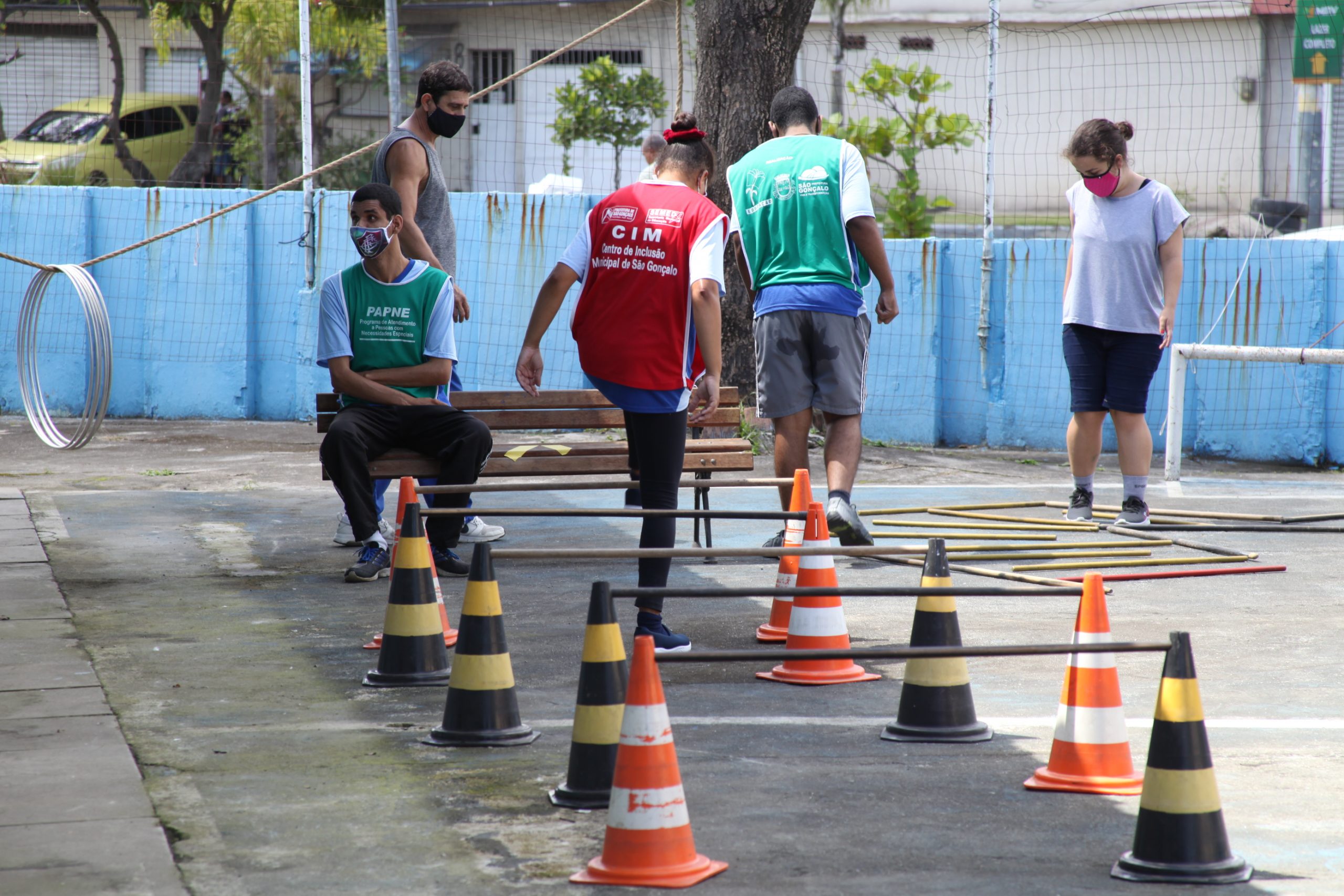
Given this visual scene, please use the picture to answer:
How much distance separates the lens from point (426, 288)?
6.40 meters

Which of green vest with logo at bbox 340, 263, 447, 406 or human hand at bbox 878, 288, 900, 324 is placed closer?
green vest with logo at bbox 340, 263, 447, 406

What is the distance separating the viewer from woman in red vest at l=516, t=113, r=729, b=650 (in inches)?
201

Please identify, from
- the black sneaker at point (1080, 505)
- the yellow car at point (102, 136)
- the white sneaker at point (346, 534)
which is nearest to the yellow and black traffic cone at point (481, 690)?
the white sneaker at point (346, 534)

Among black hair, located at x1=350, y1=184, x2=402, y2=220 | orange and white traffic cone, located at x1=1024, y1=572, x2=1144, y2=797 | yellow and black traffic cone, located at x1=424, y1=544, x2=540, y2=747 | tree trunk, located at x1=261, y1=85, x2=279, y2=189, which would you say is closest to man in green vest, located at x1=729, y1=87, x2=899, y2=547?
black hair, located at x1=350, y1=184, x2=402, y2=220

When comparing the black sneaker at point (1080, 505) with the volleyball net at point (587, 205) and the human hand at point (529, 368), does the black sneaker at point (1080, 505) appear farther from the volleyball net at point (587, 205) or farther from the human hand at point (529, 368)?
the human hand at point (529, 368)

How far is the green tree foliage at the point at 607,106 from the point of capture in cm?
2262

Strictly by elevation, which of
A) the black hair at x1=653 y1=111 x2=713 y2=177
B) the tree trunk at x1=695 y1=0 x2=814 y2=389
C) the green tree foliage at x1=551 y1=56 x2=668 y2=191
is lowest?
the black hair at x1=653 y1=111 x2=713 y2=177

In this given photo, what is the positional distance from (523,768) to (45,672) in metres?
1.86

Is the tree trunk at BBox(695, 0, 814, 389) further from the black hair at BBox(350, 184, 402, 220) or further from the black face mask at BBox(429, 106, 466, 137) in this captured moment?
the black hair at BBox(350, 184, 402, 220)

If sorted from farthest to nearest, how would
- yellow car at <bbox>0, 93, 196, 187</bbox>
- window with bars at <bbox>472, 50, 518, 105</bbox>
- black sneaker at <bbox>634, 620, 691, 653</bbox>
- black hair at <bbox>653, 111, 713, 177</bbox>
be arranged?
1. window with bars at <bbox>472, 50, 518, 105</bbox>
2. yellow car at <bbox>0, 93, 196, 187</bbox>
3. black hair at <bbox>653, 111, 713, 177</bbox>
4. black sneaker at <bbox>634, 620, 691, 653</bbox>

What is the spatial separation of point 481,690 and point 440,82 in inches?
150

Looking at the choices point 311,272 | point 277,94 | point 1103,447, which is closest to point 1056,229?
point 1103,447

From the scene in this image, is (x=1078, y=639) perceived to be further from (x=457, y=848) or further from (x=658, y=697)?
(x=457, y=848)

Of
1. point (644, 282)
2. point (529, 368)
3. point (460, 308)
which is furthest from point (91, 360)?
point (644, 282)
